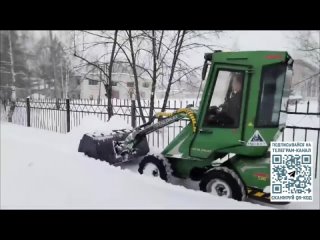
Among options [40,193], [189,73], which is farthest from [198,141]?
[189,73]

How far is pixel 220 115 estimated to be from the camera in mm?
4328

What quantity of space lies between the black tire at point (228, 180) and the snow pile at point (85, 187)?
11.2 inches

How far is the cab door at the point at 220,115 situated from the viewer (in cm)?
412

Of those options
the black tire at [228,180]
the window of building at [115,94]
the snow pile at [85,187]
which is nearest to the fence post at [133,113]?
the window of building at [115,94]

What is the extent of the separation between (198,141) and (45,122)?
815 centimetres

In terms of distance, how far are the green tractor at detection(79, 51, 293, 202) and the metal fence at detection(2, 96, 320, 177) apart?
1216 millimetres

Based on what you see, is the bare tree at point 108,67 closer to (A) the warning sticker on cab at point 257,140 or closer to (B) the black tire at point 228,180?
(B) the black tire at point 228,180

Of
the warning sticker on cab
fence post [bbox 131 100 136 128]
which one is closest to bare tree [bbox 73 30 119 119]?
fence post [bbox 131 100 136 128]

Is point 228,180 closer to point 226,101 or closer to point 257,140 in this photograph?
point 257,140

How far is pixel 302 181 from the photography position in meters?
3.14

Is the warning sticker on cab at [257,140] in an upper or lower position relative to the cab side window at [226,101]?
lower

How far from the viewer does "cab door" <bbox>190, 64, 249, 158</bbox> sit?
4.12 metres

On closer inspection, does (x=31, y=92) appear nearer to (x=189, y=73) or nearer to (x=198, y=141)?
(x=189, y=73)

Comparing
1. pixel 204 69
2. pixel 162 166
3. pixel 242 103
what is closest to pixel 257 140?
pixel 242 103
